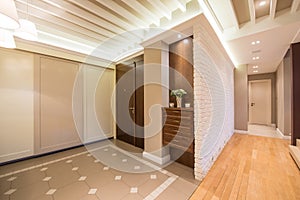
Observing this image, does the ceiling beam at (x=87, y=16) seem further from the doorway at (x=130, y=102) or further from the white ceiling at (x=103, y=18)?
the doorway at (x=130, y=102)

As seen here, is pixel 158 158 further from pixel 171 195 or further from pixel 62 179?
pixel 62 179

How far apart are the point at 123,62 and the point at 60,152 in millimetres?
2848

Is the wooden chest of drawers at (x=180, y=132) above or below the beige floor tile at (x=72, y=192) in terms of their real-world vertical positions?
above

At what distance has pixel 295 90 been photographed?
3064 millimetres

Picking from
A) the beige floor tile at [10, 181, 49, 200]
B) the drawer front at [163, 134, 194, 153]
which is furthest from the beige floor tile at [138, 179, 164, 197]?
the beige floor tile at [10, 181, 49, 200]

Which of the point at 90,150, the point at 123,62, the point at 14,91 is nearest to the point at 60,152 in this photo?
the point at 90,150

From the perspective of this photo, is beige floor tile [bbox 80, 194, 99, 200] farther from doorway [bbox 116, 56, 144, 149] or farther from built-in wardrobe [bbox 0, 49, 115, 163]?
built-in wardrobe [bbox 0, 49, 115, 163]

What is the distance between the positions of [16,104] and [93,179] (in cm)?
223

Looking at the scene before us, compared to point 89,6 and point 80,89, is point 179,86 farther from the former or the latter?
point 80,89

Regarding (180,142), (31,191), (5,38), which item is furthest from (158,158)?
(5,38)

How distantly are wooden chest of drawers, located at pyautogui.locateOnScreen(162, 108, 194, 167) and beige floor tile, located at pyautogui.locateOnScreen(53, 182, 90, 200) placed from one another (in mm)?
1466

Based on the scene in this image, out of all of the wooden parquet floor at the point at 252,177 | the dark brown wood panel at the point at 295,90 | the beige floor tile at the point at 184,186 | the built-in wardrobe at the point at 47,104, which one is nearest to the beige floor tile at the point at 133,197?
the beige floor tile at the point at 184,186

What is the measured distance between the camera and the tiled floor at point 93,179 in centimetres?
174

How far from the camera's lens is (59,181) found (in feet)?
6.60
